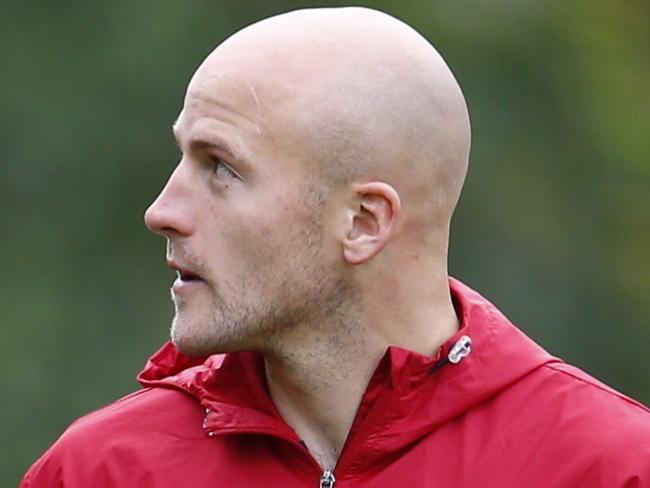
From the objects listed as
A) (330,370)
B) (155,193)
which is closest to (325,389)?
(330,370)

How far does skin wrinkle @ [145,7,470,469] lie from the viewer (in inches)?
173

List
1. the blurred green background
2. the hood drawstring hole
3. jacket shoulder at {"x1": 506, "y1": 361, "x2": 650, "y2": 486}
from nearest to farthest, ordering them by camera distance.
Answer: jacket shoulder at {"x1": 506, "y1": 361, "x2": 650, "y2": 486}
the hood drawstring hole
the blurred green background

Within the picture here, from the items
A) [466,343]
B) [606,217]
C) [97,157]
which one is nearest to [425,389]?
[466,343]

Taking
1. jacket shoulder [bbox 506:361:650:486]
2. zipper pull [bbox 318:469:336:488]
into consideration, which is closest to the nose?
zipper pull [bbox 318:469:336:488]

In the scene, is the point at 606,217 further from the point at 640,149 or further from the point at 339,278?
the point at 339,278

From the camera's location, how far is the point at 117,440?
4.52 m

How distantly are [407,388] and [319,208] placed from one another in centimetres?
42

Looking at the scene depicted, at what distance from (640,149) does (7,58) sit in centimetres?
428

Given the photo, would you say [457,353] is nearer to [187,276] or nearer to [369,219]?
[369,219]

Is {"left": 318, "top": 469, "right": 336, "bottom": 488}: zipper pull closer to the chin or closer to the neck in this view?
the neck

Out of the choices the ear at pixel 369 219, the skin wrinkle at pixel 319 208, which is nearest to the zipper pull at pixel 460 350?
the skin wrinkle at pixel 319 208

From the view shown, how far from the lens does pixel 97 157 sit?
42.1 feet

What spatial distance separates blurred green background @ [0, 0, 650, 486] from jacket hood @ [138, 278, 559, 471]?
7044 mm

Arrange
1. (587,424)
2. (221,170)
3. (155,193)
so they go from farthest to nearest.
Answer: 1. (155,193)
2. (221,170)
3. (587,424)
